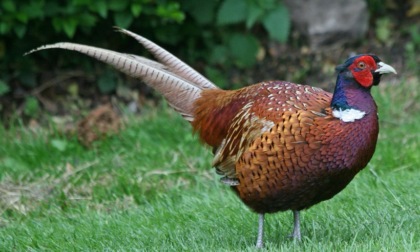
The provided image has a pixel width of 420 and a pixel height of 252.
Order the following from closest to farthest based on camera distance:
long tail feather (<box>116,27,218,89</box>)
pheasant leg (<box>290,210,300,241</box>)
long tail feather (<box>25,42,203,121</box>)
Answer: pheasant leg (<box>290,210,300,241</box>)
long tail feather (<box>25,42,203,121</box>)
long tail feather (<box>116,27,218,89</box>)

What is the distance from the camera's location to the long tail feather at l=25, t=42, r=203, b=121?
5.17m

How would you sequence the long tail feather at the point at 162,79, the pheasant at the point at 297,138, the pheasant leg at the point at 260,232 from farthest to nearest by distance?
the long tail feather at the point at 162,79 < the pheasant leg at the point at 260,232 < the pheasant at the point at 297,138

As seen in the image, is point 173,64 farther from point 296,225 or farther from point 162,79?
point 296,225

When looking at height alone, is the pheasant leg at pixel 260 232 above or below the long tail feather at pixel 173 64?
below

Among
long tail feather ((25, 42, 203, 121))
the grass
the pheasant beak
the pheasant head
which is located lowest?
the grass

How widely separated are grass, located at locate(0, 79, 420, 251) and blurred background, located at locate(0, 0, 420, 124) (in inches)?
35.2

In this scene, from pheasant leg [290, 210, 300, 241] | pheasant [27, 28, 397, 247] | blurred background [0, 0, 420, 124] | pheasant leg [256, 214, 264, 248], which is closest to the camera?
pheasant [27, 28, 397, 247]

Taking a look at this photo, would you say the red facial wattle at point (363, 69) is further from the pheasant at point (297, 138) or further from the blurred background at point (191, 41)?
the blurred background at point (191, 41)

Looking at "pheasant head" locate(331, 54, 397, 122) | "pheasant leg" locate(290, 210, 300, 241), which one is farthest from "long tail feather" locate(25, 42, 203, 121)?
"pheasant head" locate(331, 54, 397, 122)

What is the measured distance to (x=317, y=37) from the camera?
9.44m

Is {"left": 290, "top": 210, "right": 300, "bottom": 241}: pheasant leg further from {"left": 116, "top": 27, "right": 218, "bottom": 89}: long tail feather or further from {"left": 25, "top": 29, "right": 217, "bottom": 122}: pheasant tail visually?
{"left": 116, "top": 27, "right": 218, "bottom": 89}: long tail feather

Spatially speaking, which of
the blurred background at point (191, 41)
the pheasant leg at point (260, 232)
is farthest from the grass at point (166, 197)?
the blurred background at point (191, 41)

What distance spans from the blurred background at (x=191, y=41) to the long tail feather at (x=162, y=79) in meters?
2.90

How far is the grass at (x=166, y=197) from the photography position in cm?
497
